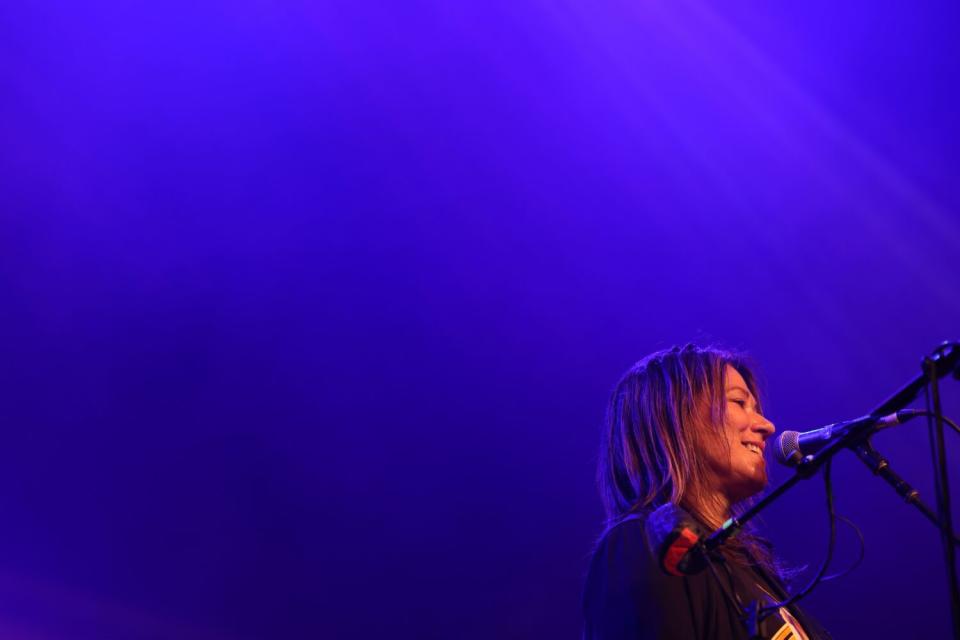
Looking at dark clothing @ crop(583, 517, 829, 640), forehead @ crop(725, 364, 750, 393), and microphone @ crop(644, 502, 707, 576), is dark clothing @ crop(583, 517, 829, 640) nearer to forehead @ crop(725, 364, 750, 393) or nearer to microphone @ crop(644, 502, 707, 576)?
microphone @ crop(644, 502, 707, 576)

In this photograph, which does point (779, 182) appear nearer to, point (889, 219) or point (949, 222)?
point (889, 219)

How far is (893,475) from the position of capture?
61.5 inches

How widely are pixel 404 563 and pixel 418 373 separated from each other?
0.85m

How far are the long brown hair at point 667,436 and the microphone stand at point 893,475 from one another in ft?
1.67

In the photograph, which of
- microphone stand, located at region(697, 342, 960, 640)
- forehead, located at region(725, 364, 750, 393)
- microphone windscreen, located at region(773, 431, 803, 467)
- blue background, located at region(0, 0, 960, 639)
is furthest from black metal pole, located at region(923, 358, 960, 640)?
blue background, located at region(0, 0, 960, 639)

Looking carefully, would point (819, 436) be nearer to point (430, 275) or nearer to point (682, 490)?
point (682, 490)

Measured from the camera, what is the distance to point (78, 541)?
3615 mm

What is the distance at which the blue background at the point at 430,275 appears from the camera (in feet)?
12.4

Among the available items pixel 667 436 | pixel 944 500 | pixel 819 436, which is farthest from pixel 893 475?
pixel 667 436

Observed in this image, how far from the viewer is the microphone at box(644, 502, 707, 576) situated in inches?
53.3

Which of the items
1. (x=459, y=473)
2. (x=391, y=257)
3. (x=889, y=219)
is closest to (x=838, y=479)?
(x=889, y=219)

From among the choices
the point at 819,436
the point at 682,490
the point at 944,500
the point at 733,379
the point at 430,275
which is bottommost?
the point at 944,500

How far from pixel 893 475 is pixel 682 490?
494mm

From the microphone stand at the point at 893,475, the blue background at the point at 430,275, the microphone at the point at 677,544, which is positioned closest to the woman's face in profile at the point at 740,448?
the microphone stand at the point at 893,475
